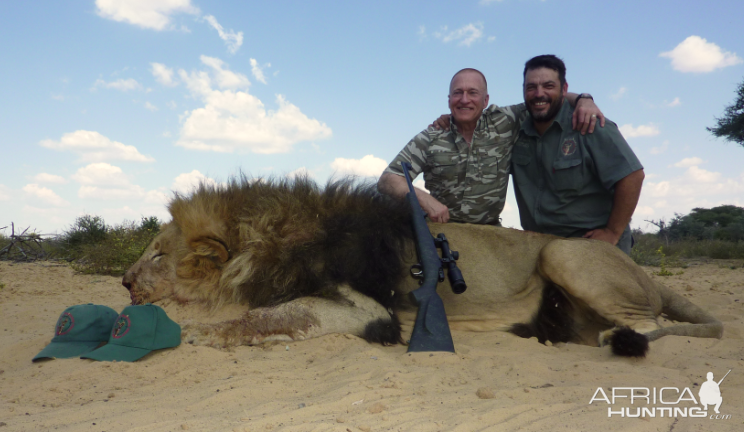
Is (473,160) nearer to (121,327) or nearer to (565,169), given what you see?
(565,169)

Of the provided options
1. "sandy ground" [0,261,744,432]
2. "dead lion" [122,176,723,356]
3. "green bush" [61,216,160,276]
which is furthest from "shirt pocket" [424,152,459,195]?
"green bush" [61,216,160,276]

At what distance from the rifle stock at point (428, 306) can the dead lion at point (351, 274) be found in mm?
267

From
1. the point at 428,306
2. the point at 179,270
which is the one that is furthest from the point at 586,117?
the point at 179,270

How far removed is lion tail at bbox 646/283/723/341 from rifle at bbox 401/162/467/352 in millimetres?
1414

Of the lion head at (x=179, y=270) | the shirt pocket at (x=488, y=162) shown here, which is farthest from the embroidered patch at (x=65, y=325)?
the shirt pocket at (x=488, y=162)

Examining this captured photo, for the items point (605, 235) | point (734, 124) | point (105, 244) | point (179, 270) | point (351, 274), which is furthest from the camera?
point (734, 124)

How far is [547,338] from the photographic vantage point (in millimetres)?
3721

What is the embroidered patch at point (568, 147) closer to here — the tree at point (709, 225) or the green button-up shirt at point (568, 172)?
the green button-up shirt at point (568, 172)

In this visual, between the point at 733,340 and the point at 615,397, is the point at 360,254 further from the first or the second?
the point at 733,340

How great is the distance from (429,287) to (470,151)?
6.72 ft

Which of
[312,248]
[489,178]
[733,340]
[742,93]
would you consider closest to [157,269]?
[312,248]

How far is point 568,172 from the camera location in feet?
14.9

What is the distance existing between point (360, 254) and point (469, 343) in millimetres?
920

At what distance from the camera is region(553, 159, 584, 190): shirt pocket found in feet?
14.7
